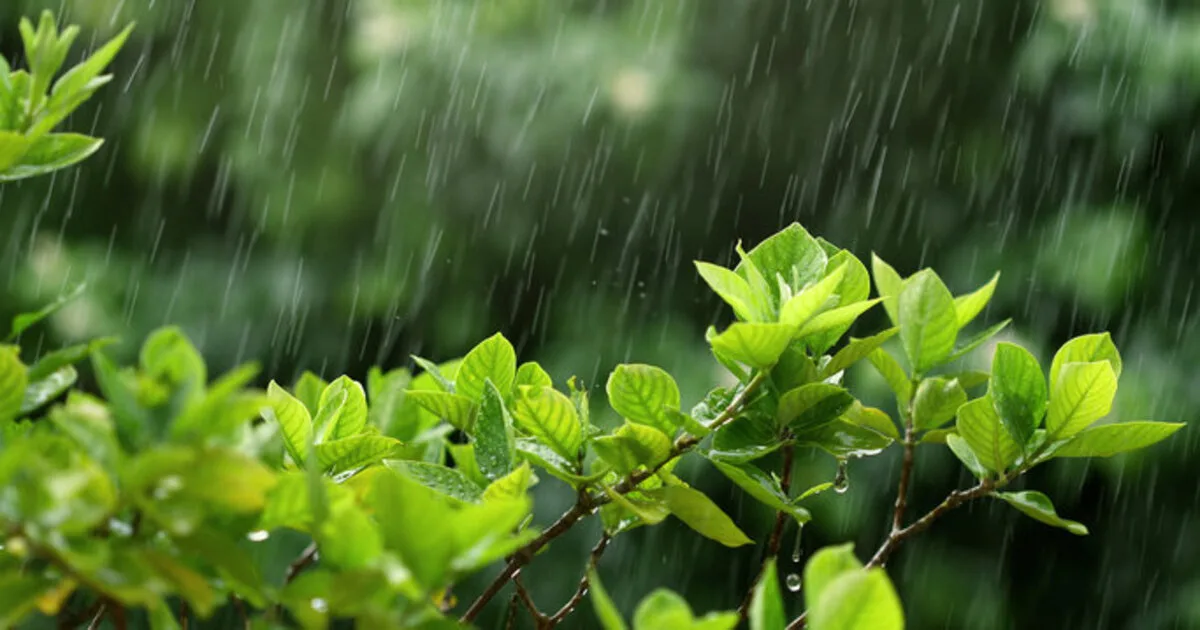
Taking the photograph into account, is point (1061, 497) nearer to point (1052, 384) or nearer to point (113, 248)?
point (1052, 384)

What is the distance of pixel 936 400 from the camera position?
2.71 ft

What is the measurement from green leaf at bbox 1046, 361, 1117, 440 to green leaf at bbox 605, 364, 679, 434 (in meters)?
0.23

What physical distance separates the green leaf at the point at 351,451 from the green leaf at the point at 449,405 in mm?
53

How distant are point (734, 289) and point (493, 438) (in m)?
0.17

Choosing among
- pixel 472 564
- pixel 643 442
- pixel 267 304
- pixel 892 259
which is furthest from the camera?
pixel 267 304

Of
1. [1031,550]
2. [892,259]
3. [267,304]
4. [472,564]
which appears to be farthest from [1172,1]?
[472,564]

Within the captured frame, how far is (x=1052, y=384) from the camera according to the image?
77 cm

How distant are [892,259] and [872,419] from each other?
7.96ft

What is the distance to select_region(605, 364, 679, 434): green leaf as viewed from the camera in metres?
0.71

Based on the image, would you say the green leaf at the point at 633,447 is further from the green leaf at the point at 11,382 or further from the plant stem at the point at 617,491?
the green leaf at the point at 11,382

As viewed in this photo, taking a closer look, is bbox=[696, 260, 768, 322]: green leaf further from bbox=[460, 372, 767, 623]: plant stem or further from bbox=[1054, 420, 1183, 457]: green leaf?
bbox=[1054, 420, 1183, 457]: green leaf

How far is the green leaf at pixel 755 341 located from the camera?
0.66m

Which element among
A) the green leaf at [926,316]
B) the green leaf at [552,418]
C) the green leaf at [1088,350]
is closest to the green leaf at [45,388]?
the green leaf at [552,418]

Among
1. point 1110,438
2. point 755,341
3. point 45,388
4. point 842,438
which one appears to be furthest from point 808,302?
point 45,388
